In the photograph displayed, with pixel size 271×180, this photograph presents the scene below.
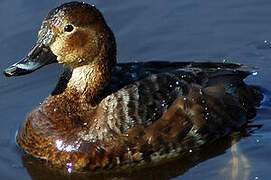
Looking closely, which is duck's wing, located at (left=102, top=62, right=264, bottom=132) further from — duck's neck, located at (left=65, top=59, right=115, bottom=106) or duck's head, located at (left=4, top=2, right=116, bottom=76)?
duck's head, located at (left=4, top=2, right=116, bottom=76)

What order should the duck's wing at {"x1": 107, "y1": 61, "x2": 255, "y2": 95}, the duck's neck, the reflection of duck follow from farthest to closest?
the duck's wing at {"x1": 107, "y1": 61, "x2": 255, "y2": 95}, the duck's neck, the reflection of duck

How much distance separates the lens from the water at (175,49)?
7.21 meters


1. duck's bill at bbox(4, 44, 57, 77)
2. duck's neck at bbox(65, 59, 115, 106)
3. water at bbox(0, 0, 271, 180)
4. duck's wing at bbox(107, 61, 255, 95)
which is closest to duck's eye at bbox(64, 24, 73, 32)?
duck's bill at bbox(4, 44, 57, 77)

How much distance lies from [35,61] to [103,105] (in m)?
0.78

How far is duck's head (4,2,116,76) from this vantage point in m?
6.85

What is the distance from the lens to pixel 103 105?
22.9 feet

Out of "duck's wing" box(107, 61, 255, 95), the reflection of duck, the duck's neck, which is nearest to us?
the reflection of duck

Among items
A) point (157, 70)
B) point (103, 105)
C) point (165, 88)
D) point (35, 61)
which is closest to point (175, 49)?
point (157, 70)

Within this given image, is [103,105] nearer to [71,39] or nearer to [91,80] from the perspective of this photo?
[91,80]

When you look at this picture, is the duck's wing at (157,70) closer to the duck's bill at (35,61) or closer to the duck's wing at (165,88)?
the duck's wing at (165,88)

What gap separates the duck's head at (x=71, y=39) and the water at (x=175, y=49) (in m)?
1.11

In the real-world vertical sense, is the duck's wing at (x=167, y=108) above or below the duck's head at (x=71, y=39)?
below

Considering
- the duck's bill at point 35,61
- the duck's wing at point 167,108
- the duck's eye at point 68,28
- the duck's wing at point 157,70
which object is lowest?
the duck's wing at point 167,108

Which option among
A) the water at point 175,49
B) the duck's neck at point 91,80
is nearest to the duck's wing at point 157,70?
the duck's neck at point 91,80
